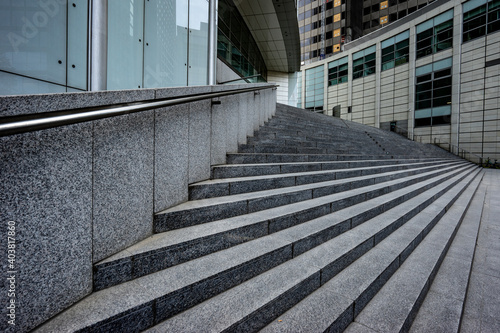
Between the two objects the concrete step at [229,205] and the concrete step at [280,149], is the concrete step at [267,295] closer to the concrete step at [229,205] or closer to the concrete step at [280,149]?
the concrete step at [229,205]

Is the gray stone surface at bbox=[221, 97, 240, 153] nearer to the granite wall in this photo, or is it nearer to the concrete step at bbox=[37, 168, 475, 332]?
the granite wall

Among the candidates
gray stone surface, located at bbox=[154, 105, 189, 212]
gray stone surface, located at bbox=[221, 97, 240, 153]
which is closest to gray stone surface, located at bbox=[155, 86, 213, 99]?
gray stone surface, located at bbox=[154, 105, 189, 212]

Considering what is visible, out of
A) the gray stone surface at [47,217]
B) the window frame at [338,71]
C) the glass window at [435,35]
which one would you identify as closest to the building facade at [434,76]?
the glass window at [435,35]

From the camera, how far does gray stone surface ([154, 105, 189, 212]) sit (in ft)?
8.11

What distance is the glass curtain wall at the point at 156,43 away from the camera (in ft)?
Answer: 16.0

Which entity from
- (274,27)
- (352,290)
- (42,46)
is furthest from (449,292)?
(274,27)

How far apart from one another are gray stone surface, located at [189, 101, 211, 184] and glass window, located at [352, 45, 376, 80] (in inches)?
1180

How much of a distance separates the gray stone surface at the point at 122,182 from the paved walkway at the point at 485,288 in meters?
3.30

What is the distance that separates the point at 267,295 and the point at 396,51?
30.8 meters

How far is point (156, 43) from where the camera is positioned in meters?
5.71

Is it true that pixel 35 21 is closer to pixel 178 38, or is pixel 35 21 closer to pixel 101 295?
pixel 178 38

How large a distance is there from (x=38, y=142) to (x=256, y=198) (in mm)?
2276

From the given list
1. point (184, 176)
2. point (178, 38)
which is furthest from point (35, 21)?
point (184, 176)

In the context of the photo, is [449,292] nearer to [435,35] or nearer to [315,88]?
[435,35]
